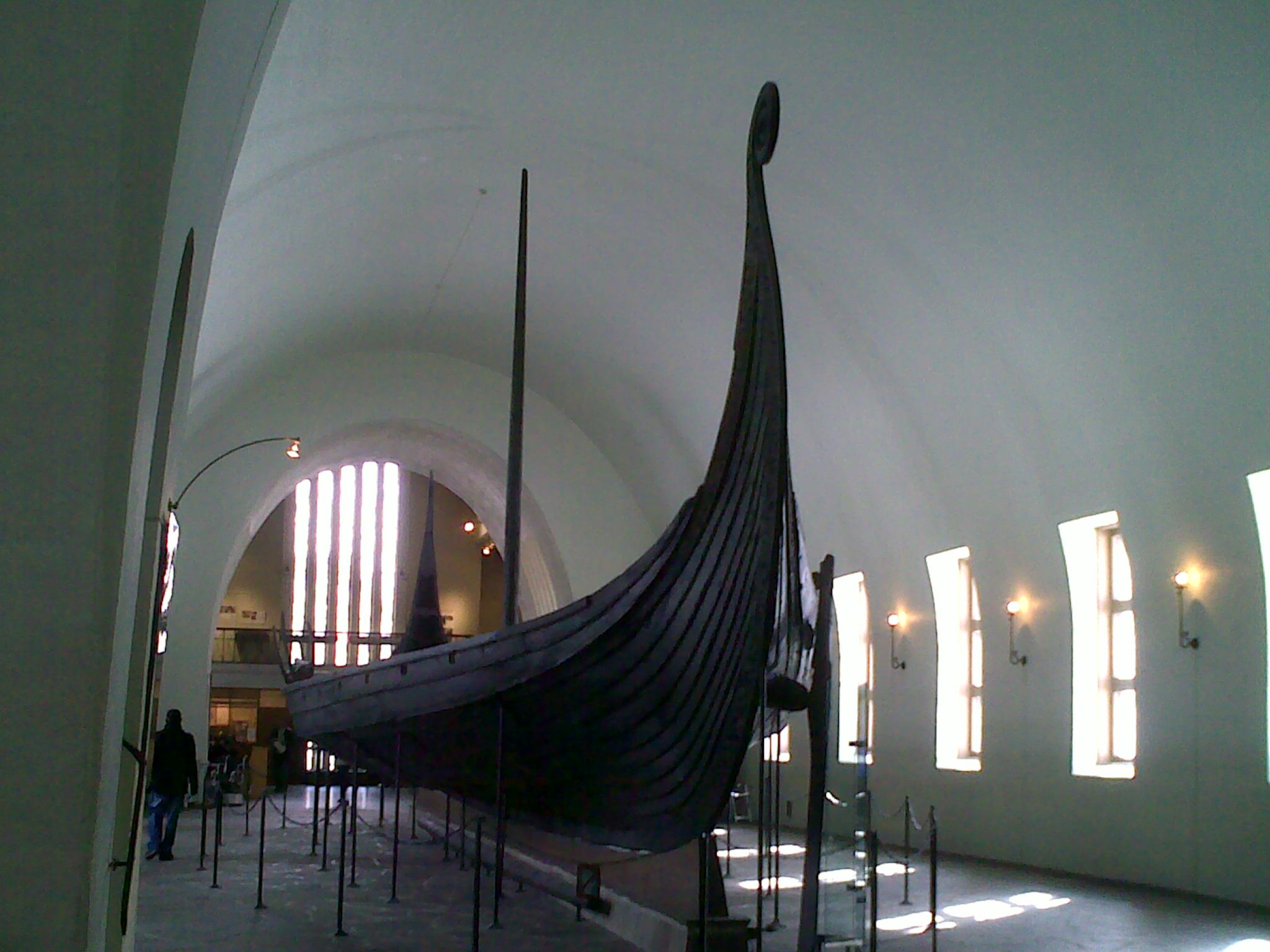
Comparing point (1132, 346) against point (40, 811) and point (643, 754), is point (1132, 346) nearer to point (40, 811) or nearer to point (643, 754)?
point (643, 754)

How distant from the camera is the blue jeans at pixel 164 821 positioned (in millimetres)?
11695

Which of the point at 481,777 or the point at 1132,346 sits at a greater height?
the point at 1132,346

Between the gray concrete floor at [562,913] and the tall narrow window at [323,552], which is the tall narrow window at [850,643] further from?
the tall narrow window at [323,552]

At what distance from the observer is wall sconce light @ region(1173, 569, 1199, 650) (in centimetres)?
1055

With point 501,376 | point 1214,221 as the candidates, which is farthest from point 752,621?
point 501,376

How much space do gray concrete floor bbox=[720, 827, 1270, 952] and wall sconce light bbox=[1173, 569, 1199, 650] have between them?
199 cm

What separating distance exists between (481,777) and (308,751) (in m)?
27.2

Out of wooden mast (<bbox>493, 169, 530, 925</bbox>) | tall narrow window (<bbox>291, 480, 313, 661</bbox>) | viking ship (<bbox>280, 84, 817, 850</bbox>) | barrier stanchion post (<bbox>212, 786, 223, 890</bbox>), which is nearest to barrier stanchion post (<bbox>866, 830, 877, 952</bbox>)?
viking ship (<bbox>280, 84, 817, 850</bbox>)

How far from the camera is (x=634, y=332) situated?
16781mm

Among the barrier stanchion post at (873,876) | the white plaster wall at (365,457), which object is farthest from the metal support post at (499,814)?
the white plaster wall at (365,457)

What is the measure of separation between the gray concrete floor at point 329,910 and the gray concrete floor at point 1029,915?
4.76ft

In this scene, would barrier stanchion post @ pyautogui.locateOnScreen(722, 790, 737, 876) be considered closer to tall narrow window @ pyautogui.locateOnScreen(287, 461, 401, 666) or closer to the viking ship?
the viking ship

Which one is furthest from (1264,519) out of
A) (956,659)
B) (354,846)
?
(354,846)

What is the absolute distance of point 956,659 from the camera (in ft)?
48.3
